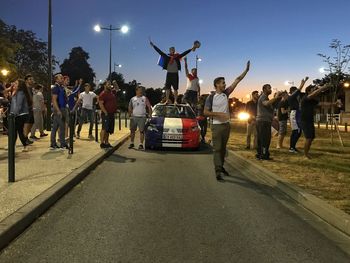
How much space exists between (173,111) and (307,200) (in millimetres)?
8468

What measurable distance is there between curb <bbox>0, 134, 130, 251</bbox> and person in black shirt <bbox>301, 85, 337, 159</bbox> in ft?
17.8

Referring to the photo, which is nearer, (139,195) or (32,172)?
(139,195)

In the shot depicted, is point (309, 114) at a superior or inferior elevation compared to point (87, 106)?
inferior

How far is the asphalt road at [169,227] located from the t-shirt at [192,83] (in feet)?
29.0

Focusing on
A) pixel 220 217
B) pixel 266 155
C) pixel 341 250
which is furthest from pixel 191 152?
pixel 341 250

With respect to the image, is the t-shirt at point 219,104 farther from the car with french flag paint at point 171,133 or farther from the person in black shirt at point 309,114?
the car with french flag paint at point 171,133

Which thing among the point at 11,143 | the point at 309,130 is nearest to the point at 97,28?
the point at 309,130

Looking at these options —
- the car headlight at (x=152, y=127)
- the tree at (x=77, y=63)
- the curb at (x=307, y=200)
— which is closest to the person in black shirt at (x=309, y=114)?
the curb at (x=307, y=200)

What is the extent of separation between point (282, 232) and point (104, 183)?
3788 mm

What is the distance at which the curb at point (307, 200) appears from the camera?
18.7 feet

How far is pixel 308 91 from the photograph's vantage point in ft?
39.9

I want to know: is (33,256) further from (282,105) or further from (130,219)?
(282,105)

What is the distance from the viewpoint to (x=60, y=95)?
11.9 m

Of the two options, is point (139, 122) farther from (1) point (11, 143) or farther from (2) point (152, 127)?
(1) point (11, 143)
